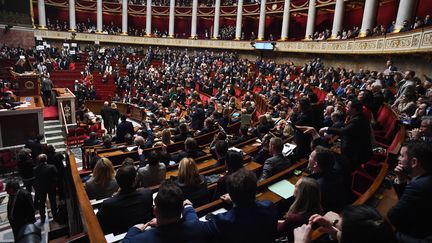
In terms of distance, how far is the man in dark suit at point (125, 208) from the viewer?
2.57 meters

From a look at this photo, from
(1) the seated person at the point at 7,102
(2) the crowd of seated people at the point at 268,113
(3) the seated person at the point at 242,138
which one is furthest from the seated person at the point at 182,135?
(1) the seated person at the point at 7,102

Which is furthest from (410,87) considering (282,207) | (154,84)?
(154,84)

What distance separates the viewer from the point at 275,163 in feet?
12.4

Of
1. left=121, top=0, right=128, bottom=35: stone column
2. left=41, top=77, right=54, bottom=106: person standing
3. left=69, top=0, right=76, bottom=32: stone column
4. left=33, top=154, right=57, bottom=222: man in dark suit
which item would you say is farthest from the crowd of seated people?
left=69, top=0, right=76, bottom=32: stone column

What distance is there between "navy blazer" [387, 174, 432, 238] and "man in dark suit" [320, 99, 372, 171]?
1763 millimetres

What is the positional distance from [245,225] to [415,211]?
116 cm

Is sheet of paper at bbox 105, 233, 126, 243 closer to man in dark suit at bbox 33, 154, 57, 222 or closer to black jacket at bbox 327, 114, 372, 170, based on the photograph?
black jacket at bbox 327, 114, 372, 170

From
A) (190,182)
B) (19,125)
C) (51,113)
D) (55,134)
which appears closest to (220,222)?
(190,182)

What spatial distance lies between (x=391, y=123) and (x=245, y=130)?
305 cm

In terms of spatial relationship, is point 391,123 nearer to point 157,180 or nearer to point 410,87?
point 410,87

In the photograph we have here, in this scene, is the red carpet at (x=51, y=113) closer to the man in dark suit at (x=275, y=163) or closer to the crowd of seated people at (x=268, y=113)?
the crowd of seated people at (x=268, y=113)

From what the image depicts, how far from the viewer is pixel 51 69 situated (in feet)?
64.3

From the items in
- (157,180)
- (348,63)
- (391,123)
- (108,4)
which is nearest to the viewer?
(157,180)

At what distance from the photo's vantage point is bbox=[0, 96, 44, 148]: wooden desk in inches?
396
